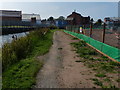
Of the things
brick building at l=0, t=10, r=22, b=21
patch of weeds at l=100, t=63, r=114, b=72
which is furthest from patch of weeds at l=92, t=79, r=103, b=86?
brick building at l=0, t=10, r=22, b=21

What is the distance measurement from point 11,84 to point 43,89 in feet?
3.29

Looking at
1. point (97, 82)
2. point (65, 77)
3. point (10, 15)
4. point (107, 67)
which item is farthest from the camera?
point (10, 15)

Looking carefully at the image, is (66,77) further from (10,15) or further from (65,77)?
(10,15)

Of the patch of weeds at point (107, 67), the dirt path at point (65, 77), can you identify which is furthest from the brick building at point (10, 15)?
the patch of weeds at point (107, 67)

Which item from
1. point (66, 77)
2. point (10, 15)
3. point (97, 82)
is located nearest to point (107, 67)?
point (97, 82)

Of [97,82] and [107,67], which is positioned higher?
[107,67]

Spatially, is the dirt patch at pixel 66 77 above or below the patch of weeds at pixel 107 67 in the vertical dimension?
below

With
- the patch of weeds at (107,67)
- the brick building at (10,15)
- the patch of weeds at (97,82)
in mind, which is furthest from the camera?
the brick building at (10,15)

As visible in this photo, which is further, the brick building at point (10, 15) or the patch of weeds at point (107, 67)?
the brick building at point (10, 15)

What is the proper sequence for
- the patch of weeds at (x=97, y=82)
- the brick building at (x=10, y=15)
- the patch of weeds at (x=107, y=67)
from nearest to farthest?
the patch of weeds at (x=97, y=82)
the patch of weeds at (x=107, y=67)
the brick building at (x=10, y=15)

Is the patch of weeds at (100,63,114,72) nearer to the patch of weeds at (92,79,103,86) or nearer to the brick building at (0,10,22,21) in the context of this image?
the patch of weeds at (92,79,103,86)

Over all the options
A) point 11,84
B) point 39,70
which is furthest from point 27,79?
point 39,70

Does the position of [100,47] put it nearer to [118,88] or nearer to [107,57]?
[107,57]

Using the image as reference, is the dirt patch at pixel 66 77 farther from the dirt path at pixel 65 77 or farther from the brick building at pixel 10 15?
the brick building at pixel 10 15
